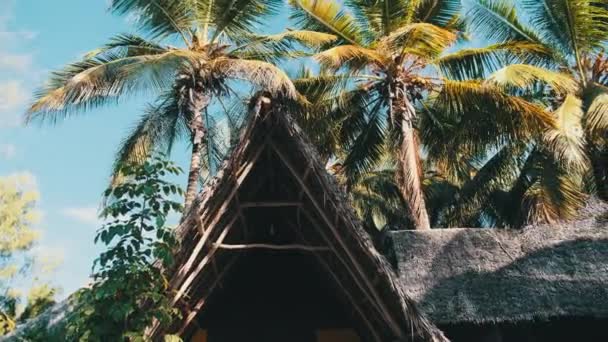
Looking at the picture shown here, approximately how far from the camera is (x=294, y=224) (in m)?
5.46

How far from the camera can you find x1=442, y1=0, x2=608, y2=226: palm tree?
10.1 m

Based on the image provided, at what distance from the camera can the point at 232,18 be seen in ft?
36.1

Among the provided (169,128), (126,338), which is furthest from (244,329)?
(169,128)

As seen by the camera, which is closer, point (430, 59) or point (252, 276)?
point (252, 276)

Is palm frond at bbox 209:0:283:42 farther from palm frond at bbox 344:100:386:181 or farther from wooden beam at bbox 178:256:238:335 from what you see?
wooden beam at bbox 178:256:238:335

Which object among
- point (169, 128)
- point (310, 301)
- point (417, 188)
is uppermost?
→ point (169, 128)

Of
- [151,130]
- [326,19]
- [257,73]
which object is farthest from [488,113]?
[151,130]

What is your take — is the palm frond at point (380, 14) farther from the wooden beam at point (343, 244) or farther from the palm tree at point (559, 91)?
the wooden beam at point (343, 244)

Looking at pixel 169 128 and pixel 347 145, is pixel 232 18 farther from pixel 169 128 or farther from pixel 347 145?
pixel 347 145

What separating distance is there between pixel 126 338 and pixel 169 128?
8037 mm

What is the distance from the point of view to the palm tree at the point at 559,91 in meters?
10.1

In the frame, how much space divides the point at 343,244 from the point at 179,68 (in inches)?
224

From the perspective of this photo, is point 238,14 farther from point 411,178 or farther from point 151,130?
point 411,178

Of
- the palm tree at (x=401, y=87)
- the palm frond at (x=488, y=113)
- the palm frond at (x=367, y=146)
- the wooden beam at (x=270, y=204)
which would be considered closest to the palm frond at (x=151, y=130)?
the palm tree at (x=401, y=87)
